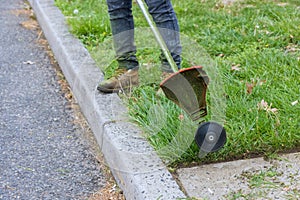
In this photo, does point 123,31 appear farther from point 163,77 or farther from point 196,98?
point 196,98

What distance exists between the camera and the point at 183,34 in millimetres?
4609

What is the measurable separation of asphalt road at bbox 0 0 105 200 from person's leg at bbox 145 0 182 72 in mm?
750

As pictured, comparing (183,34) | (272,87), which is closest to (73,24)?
(183,34)

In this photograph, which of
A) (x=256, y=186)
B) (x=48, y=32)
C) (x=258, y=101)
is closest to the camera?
(x=256, y=186)

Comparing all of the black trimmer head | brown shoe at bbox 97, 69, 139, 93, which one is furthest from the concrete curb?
the black trimmer head

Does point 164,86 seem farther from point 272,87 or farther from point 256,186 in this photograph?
point 272,87

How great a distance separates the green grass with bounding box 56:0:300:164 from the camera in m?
2.88

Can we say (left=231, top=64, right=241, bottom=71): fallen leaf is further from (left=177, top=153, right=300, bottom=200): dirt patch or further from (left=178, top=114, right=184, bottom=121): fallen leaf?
(left=177, top=153, right=300, bottom=200): dirt patch

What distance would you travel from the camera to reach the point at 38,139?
11.4ft

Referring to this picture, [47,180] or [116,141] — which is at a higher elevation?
[116,141]

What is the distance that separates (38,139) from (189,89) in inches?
45.6

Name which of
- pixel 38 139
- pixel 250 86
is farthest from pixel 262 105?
pixel 38 139

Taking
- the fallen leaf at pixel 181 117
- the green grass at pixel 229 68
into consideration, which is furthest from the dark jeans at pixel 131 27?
the fallen leaf at pixel 181 117

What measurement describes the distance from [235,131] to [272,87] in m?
0.63
